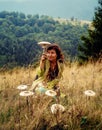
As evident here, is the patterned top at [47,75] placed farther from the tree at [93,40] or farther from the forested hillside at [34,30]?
the forested hillside at [34,30]

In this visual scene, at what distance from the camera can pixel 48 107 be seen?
444cm

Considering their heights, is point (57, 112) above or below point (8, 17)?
above

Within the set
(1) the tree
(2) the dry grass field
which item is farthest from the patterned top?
(1) the tree

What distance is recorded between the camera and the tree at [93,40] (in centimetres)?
1698

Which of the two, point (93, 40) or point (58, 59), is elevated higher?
point (58, 59)

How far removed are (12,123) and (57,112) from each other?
0.51m

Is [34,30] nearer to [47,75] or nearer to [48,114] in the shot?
[47,75]

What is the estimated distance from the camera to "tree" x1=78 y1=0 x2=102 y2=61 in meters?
17.0

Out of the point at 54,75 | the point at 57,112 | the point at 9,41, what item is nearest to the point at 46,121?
the point at 57,112

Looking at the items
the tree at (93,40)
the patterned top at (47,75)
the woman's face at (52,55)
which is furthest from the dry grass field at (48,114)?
the tree at (93,40)

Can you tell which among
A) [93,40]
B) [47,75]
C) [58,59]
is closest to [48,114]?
[47,75]

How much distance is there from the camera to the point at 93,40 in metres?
17.2

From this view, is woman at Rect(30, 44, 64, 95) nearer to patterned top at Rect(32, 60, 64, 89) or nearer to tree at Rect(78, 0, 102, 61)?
patterned top at Rect(32, 60, 64, 89)

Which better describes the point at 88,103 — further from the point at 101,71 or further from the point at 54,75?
the point at 101,71
